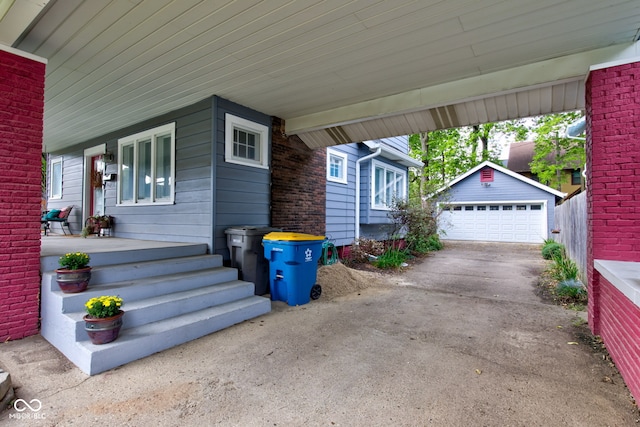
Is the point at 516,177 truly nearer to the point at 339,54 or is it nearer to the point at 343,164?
the point at 343,164

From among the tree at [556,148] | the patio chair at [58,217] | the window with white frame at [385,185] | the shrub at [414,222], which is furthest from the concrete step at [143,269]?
the tree at [556,148]

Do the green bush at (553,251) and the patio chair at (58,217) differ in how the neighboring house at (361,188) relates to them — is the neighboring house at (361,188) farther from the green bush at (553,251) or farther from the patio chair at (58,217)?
the patio chair at (58,217)

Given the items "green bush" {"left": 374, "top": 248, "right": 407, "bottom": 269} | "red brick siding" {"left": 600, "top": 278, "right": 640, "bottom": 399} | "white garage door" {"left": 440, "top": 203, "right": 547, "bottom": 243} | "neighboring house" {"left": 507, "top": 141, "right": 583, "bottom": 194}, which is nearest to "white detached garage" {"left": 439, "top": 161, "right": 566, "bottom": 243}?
"white garage door" {"left": 440, "top": 203, "right": 547, "bottom": 243}

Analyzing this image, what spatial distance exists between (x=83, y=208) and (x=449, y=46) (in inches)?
373

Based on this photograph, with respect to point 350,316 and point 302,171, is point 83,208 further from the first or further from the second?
point 350,316

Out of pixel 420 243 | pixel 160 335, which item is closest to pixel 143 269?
pixel 160 335

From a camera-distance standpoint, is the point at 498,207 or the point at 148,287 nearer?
the point at 148,287

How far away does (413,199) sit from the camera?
1105cm

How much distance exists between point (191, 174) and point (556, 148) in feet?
69.8

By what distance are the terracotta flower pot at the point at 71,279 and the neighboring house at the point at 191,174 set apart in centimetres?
198

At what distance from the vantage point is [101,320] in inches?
111

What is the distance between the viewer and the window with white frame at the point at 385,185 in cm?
1027

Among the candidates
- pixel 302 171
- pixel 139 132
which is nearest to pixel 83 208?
pixel 139 132

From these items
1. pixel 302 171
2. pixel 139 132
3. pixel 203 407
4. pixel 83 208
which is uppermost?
pixel 139 132
